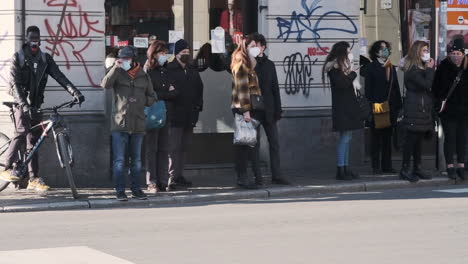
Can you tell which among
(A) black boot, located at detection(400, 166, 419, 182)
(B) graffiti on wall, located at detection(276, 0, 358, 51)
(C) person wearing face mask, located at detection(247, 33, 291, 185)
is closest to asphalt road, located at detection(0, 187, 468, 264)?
(C) person wearing face mask, located at detection(247, 33, 291, 185)

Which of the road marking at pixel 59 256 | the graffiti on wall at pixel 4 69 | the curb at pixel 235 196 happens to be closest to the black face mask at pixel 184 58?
the curb at pixel 235 196

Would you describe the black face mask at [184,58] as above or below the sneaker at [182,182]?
above

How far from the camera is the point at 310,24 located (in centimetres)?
1648

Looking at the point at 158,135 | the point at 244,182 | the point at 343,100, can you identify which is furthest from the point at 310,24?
the point at 158,135

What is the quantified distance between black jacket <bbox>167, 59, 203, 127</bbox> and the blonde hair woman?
556mm

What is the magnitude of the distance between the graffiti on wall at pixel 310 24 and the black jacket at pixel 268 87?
180 centimetres

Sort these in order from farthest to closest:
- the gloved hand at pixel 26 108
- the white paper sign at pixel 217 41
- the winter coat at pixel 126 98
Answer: the white paper sign at pixel 217 41, the gloved hand at pixel 26 108, the winter coat at pixel 126 98

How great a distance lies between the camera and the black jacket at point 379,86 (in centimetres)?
1596

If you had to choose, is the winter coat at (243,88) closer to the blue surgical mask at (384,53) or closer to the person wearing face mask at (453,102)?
the blue surgical mask at (384,53)

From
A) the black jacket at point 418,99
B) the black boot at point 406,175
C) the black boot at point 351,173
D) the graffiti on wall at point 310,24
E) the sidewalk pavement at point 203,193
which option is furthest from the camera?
the graffiti on wall at point 310,24

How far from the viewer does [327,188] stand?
47.4 feet

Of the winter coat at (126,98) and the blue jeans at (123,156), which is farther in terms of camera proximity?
the blue jeans at (123,156)

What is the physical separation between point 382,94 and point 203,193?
3612 mm

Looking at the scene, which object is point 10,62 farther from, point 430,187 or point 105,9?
point 430,187
